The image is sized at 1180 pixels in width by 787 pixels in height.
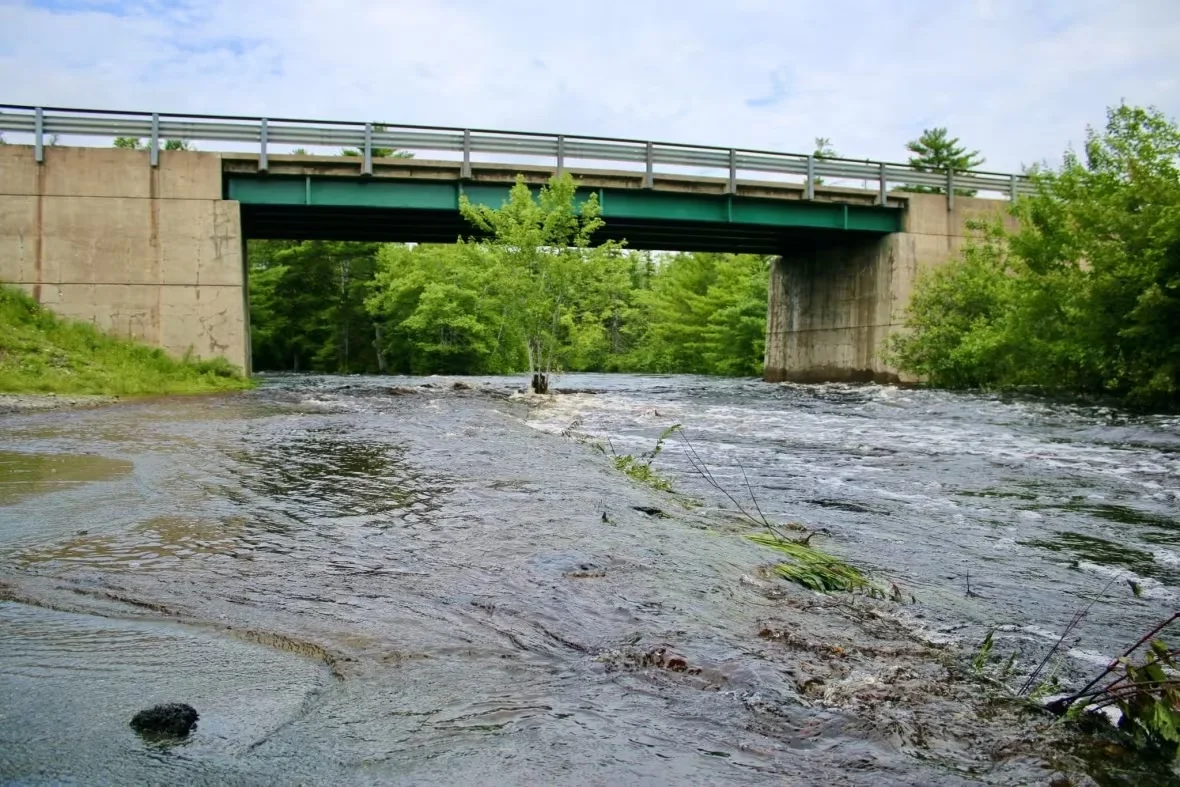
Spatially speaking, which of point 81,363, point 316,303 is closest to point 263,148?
point 81,363

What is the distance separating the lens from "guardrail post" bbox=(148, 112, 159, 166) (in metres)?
25.0

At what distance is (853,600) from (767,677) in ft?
5.17

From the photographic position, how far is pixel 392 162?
2684 centimetres

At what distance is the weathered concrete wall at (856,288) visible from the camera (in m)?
33.5

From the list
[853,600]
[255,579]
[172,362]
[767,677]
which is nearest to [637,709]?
[767,677]

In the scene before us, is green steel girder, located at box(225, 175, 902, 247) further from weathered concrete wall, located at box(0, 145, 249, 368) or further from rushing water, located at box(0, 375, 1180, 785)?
rushing water, located at box(0, 375, 1180, 785)

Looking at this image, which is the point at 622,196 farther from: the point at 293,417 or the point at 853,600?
the point at 853,600

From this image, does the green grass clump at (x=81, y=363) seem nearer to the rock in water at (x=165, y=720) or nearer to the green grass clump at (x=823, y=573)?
the green grass clump at (x=823, y=573)

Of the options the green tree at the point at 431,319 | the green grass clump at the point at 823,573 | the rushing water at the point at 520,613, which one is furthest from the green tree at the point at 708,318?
the green grass clump at the point at 823,573

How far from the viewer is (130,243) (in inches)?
1016

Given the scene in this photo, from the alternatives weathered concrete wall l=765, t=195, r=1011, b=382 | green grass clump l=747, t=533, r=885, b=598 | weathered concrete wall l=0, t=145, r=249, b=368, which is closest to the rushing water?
green grass clump l=747, t=533, r=885, b=598

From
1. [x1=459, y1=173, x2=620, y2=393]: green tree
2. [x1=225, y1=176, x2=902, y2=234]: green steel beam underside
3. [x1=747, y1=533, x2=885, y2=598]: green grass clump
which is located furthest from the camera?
[x1=225, y1=176, x2=902, y2=234]: green steel beam underside

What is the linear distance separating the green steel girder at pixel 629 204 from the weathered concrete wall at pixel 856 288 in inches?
46.7

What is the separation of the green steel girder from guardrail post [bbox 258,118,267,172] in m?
0.64
